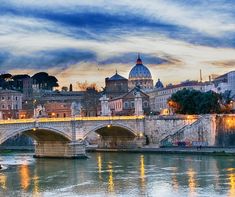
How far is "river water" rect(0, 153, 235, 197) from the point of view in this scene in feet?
60.6

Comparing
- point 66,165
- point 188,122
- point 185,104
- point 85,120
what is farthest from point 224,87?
point 66,165

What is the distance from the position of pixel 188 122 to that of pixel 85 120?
17.6 feet

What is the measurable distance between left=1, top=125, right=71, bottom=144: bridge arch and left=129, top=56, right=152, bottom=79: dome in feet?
167

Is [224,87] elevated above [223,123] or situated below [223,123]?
above

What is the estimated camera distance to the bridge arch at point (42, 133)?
2710cm

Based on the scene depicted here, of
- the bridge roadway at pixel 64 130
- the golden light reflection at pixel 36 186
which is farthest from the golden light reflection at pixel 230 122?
the golden light reflection at pixel 36 186

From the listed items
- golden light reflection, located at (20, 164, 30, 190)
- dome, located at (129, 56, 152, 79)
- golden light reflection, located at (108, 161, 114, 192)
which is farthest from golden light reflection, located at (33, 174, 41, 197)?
dome, located at (129, 56, 152, 79)

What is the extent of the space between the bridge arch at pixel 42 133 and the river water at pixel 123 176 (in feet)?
3.74

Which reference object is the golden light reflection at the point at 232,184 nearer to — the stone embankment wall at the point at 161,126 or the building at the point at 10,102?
the stone embankment wall at the point at 161,126

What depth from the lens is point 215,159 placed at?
26594 millimetres

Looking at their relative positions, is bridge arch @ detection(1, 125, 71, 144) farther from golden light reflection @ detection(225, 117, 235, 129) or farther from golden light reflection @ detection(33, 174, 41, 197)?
golden light reflection @ detection(225, 117, 235, 129)

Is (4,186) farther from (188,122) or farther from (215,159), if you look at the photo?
(188,122)

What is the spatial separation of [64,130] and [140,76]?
171 feet

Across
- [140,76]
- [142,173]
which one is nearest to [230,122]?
[142,173]
